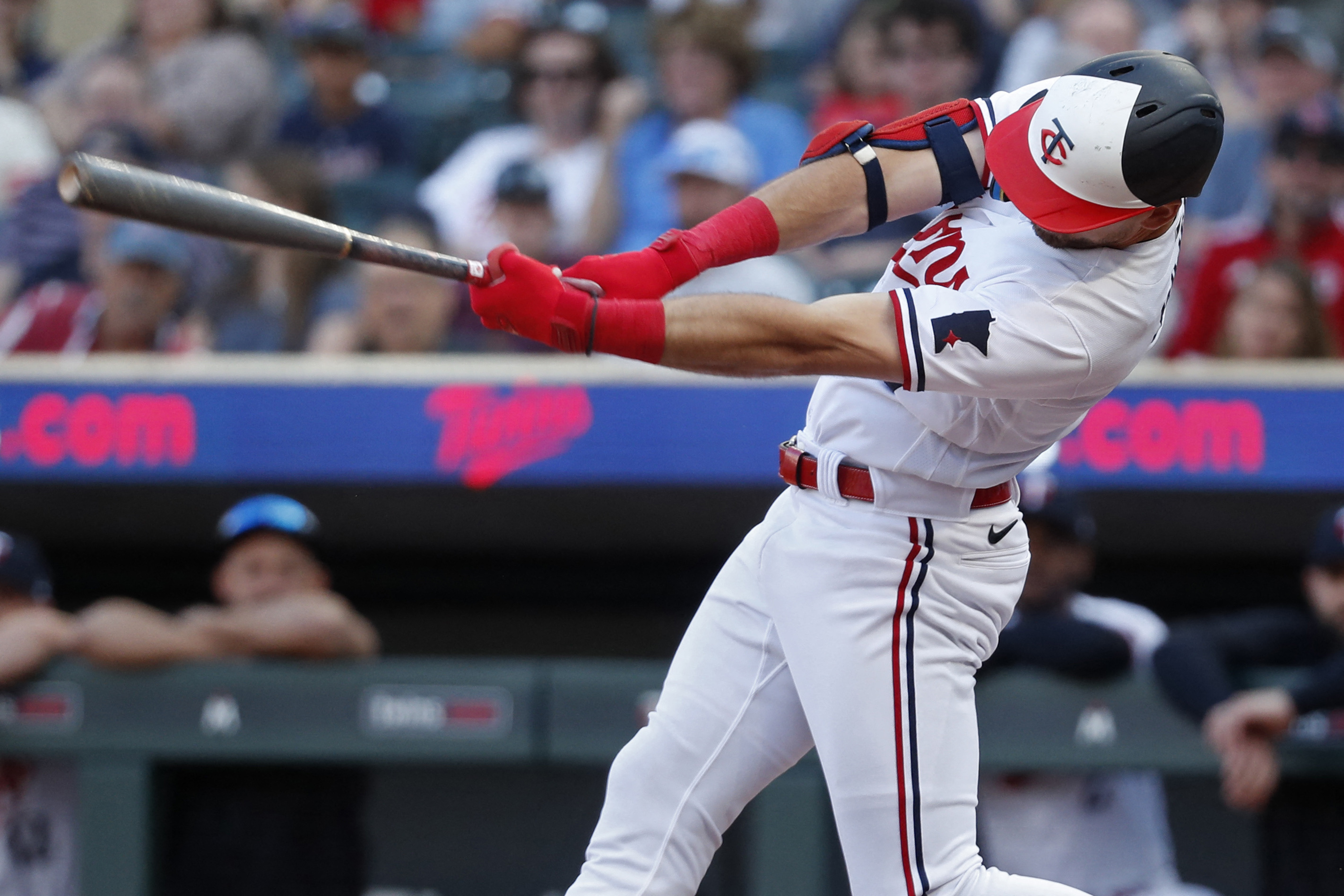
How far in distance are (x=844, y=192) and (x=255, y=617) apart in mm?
1973

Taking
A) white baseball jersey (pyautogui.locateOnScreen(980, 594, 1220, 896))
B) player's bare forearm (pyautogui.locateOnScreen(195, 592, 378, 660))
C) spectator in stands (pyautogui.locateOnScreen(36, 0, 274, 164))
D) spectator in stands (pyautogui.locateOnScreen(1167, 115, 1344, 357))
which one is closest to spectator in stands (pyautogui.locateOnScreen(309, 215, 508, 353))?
player's bare forearm (pyautogui.locateOnScreen(195, 592, 378, 660))

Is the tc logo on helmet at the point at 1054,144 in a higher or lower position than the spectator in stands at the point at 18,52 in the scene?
lower

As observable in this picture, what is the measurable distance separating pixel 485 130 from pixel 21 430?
2.00 meters

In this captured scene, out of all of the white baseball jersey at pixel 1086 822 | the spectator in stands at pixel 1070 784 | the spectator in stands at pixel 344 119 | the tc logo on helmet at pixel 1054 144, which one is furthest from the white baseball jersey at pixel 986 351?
the spectator in stands at pixel 344 119

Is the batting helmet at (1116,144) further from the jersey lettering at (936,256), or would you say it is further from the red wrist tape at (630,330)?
the red wrist tape at (630,330)

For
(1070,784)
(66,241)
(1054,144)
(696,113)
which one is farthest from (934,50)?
(1054,144)

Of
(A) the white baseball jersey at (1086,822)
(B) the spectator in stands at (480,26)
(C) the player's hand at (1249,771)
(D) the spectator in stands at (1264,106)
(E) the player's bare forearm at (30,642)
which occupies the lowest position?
(A) the white baseball jersey at (1086,822)

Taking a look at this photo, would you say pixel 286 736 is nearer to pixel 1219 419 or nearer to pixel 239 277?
pixel 239 277

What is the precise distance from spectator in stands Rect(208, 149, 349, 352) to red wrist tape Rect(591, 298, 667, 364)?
2539 mm

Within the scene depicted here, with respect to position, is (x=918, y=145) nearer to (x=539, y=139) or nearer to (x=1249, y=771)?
(x=1249, y=771)

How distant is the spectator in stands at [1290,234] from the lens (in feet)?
13.0

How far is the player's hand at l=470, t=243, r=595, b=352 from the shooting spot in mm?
1808

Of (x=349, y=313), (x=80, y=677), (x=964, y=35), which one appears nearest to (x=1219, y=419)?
(x=964, y=35)

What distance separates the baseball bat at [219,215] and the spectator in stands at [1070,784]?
5.81ft
